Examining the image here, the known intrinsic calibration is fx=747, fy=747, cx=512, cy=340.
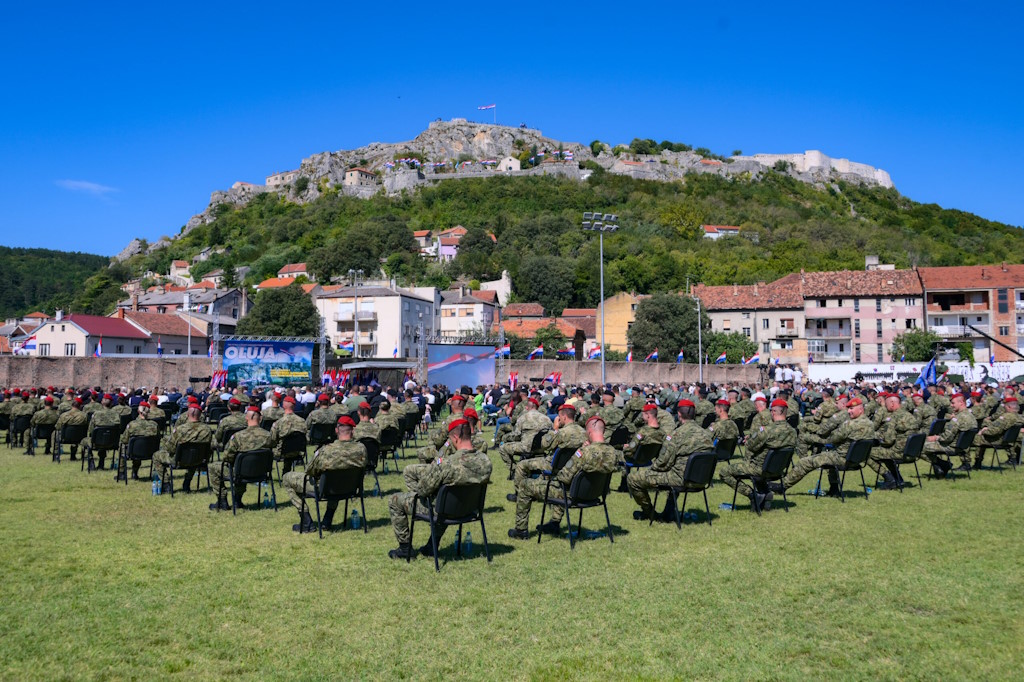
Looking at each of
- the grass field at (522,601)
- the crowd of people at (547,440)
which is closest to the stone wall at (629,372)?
the crowd of people at (547,440)

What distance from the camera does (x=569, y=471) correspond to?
9.18 meters

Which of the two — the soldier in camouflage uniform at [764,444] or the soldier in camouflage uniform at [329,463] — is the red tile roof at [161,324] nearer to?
the soldier in camouflage uniform at [329,463]

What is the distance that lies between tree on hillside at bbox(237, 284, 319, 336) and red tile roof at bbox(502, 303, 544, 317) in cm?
2452

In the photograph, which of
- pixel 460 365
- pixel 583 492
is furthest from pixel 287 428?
pixel 460 365

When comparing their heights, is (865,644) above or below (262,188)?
below

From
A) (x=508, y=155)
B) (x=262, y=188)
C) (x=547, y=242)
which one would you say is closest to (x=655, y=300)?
(x=547, y=242)

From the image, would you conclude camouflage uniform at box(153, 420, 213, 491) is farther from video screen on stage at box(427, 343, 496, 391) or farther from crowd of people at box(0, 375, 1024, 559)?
video screen on stage at box(427, 343, 496, 391)

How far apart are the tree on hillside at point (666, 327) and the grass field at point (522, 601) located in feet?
197

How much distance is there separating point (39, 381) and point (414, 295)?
56254mm

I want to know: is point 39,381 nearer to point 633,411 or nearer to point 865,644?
point 633,411

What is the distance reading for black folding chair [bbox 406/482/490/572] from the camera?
316 inches

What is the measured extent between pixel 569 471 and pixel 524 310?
283 ft

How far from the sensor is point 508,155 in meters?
199

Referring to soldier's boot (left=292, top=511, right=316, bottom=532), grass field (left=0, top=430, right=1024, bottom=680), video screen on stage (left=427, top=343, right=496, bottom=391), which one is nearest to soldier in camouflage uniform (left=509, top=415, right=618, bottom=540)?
grass field (left=0, top=430, right=1024, bottom=680)
